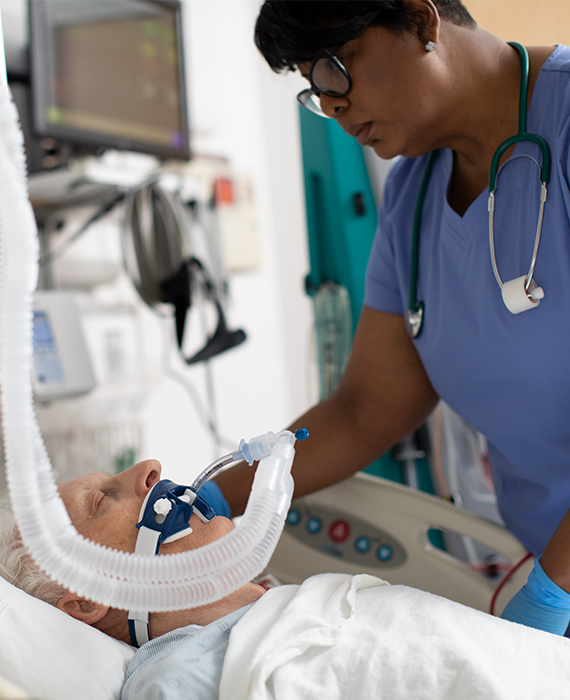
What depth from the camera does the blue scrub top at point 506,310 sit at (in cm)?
90

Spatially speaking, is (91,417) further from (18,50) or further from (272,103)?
(272,103)

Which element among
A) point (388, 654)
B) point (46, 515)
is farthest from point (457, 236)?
point (46, 515)

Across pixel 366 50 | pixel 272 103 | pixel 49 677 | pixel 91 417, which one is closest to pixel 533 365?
pixel 366 50

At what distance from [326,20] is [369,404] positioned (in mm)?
670

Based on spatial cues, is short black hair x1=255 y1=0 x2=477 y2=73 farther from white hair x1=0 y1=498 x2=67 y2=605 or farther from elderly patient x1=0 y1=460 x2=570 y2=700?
white hair x1=0 y1=498 x2=67 y2=605

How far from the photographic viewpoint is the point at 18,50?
6.33 ft

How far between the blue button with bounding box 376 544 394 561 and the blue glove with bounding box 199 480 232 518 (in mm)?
346

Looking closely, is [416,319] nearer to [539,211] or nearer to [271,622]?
[539,211]

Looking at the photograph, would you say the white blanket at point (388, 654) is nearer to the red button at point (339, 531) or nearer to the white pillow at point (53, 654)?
the white pillow at point (53, 654)

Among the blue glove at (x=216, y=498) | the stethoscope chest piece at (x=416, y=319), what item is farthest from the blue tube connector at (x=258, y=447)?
the stethoscope chest piece at (x=416, y=319)

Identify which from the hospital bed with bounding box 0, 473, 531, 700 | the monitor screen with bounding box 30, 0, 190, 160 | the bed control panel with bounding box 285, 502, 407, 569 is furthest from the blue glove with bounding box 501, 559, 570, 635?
the monitor screen with bounding box 30, 0, 190, 160

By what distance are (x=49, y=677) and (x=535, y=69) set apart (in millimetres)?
1095

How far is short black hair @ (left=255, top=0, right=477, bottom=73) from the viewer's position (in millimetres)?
831

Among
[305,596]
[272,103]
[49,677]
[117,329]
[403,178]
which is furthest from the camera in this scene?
[272,103]
